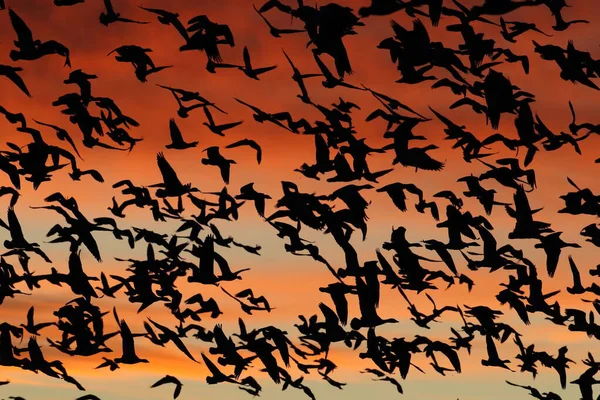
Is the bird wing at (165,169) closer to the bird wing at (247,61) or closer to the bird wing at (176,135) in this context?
the bird wing at (176,135)

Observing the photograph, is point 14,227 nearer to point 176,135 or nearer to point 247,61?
point 176,135

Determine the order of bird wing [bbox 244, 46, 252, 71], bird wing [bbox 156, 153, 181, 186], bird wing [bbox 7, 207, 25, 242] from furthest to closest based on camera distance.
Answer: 1. bird wing [bbox 7, 207, 25, 242]
2. bird wing [bbox 156, 153, 181, 186]
3. bird wing [bbox 244, 46, 252, 71]

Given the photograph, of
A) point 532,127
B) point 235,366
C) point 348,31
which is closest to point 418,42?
point 348,31

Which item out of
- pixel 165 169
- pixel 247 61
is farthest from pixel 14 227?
pixel 247 61

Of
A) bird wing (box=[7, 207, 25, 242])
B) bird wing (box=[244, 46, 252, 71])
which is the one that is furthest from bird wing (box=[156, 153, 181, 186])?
Result: bird wing (box=[7, 207, 25, 242])

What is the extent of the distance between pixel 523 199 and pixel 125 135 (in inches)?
366

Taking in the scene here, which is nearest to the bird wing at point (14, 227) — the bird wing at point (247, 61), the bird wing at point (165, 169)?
the bird wing at point (165, 169)

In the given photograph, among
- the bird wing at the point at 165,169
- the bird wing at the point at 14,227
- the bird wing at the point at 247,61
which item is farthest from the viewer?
the bird wing at the point at 14,227

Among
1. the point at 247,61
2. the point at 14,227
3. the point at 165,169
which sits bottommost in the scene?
the point at 14,227

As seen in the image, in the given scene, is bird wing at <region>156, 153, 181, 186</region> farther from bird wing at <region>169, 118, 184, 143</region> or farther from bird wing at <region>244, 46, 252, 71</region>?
bird wing at <region>244, 46, 252, 71</region>

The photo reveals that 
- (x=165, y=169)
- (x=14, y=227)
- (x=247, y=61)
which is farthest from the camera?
(x=14, y=227)

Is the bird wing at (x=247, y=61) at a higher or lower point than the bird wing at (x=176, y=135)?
higher

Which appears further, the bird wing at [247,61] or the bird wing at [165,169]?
the bird wing at [165,169]

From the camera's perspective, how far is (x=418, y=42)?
776 inches
